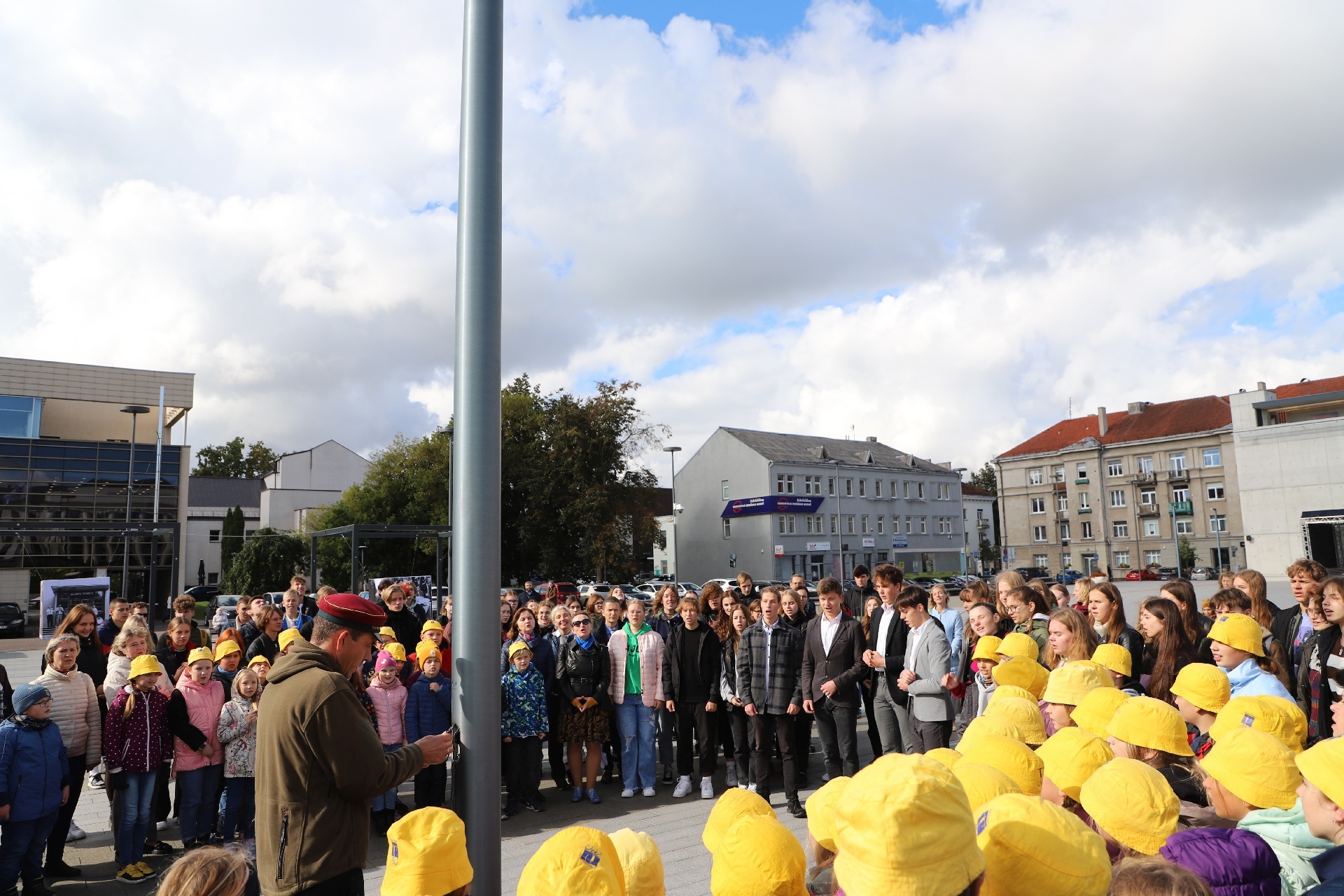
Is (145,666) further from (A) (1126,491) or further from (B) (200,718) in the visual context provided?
(A) (1126,491)

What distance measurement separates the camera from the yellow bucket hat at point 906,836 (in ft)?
5.43

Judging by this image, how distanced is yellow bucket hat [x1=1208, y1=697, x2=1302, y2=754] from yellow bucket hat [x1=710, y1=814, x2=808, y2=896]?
2.27m

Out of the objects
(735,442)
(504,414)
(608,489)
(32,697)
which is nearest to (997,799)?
(32,697)

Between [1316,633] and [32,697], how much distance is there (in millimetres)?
9166

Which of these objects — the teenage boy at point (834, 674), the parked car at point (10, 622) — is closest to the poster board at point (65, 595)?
the parked car at point (10, 622)

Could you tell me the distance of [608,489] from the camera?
154ft

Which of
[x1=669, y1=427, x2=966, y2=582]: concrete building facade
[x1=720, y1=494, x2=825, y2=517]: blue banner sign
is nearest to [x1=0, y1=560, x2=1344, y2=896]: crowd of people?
[x1=720, y1=494, x2=825, y2=517]: blue banner sign

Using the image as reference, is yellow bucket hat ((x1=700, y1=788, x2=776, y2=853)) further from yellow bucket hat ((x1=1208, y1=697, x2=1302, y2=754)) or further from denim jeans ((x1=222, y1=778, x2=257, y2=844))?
denim jeans ((x1=222, y1=778, x2=257, y2=844))

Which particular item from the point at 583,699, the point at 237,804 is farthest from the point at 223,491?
the point at 237,804

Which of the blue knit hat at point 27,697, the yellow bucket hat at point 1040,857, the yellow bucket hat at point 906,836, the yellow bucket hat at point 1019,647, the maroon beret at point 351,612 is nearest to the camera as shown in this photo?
the yellow bucket hat at point 906,836

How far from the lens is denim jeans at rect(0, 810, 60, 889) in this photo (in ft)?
17.8

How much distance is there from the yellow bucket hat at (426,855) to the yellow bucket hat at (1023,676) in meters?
3.67

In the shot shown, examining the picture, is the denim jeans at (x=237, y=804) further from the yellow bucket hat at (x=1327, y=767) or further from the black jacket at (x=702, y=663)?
the yellow bucket hat at (x=1327, y=767)

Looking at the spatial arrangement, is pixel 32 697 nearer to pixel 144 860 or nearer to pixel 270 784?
pixel 144 860
